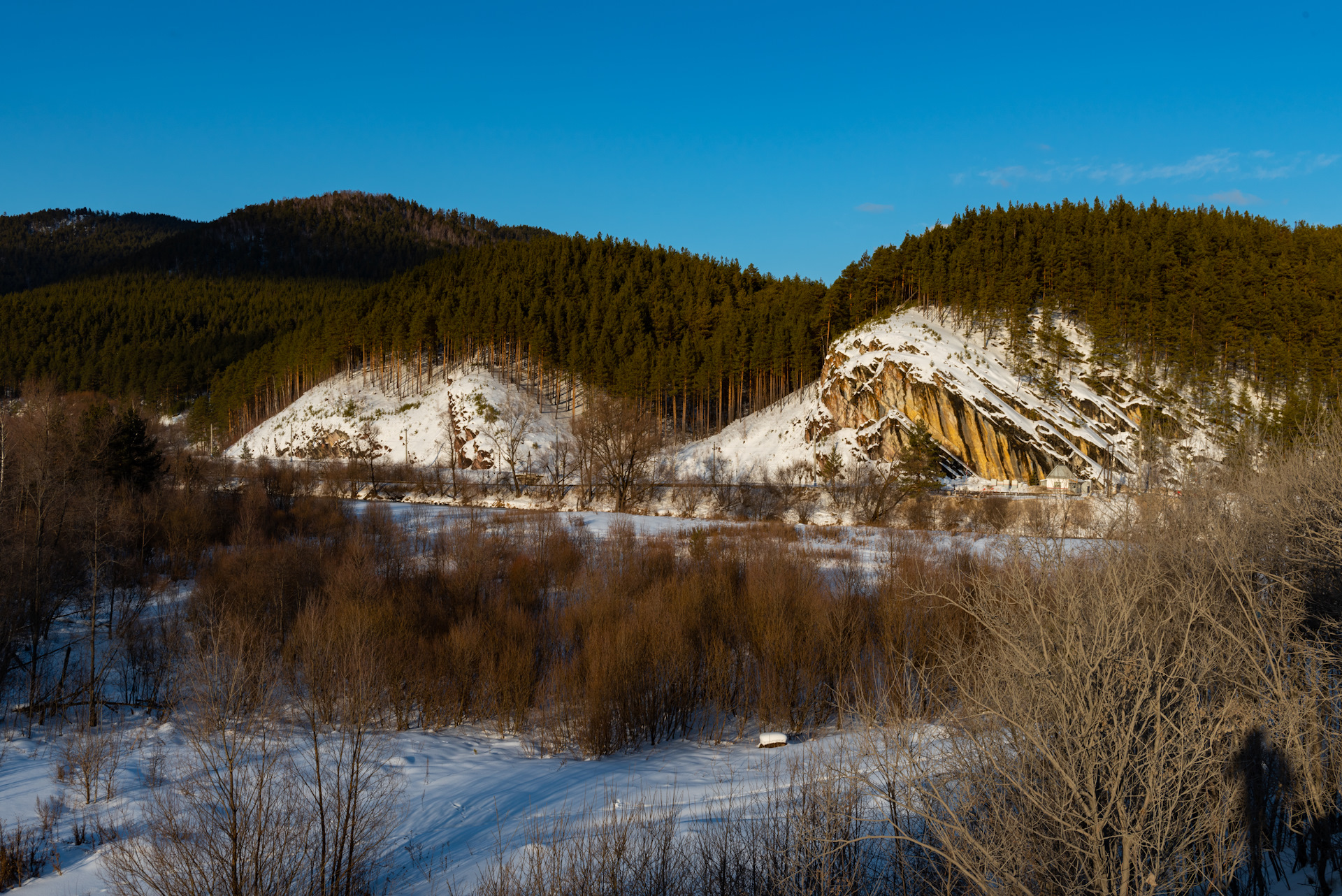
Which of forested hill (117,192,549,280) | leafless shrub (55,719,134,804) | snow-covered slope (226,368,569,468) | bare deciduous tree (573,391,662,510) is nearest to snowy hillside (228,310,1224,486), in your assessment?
snow-covered slope (226,368,569,468)

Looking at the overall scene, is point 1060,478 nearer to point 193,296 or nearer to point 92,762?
point 92,762

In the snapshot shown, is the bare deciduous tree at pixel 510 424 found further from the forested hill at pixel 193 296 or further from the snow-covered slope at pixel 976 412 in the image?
the forested hill at pixel 193 296

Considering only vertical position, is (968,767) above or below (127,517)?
below

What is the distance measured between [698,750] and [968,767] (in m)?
8.53

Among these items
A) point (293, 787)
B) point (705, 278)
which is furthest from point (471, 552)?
point (705, 278)

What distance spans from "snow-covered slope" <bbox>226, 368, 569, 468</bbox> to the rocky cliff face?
1194 inches

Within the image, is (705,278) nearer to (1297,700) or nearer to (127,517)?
(127,517)

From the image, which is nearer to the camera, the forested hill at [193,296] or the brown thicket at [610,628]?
the brown thicket at [610,628]

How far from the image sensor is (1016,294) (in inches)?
2324

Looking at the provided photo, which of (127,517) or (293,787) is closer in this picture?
(293,787)

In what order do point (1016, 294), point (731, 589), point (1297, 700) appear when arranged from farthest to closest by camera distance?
point (1016, 294) → point (731, 589) → point (1297, 700)

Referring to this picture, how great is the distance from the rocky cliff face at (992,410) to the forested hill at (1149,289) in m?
3.76

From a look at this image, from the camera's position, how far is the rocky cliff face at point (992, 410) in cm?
4872

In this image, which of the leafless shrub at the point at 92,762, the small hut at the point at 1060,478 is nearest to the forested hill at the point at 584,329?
the small hut at the point at 1060,478
